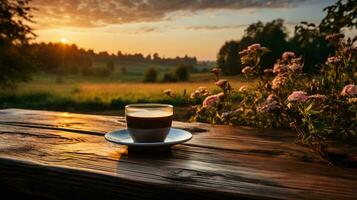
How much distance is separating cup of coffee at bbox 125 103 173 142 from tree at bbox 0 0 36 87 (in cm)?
1520

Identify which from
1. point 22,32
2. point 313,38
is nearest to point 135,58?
point 22,32

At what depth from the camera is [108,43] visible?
1992 centimetres

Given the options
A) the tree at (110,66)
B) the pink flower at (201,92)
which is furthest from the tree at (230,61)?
the tree at (110,66)

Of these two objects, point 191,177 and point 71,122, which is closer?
point 191,177

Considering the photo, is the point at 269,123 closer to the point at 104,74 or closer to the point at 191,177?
the point at 191,177

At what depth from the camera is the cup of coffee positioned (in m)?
1.55

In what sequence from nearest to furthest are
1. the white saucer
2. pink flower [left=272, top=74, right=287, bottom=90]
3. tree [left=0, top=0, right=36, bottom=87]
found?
the white saucer → pink flower [left=272, top=74, right=287, bottom=90] → tree [left=0, top=0, right=36, bottom=87]

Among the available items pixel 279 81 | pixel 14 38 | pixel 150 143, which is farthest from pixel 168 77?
pixel 150 143

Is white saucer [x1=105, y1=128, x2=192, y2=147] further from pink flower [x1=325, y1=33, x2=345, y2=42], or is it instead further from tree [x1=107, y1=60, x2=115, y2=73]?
tree [x1=107, y1=60, x2=115, y2=73]

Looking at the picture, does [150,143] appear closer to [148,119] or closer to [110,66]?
[148,119]

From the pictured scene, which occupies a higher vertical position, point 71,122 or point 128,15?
point 128,15

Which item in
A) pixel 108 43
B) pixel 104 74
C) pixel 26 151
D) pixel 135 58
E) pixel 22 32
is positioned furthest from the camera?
pixel 135 58

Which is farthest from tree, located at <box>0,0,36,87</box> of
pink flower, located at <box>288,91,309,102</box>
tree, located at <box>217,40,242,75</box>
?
pink flower, located at <box>288,91,309,102</box>

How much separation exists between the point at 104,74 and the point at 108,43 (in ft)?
51.1
